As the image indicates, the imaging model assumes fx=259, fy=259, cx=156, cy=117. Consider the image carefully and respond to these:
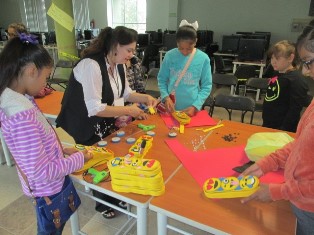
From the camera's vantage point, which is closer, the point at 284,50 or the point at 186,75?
the point at 284,50

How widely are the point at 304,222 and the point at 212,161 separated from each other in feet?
1.69

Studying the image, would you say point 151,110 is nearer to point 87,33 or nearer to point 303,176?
point 303,176

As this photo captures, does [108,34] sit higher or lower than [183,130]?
higher

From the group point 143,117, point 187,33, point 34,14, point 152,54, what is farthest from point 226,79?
point 34,14

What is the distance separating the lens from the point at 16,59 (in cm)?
98

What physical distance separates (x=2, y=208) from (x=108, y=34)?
1.68 meters

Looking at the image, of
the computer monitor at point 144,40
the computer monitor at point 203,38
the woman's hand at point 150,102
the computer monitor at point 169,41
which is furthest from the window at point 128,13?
the woman's hand at point 150,102

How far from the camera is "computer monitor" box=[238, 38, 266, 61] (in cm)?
523

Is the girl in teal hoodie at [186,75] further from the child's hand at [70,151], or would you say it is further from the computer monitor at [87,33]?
the computer monitor at [87,33]

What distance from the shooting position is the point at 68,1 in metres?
5.07

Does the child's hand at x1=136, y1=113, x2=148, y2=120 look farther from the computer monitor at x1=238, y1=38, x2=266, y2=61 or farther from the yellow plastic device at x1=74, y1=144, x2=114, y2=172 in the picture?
the computer monitor at x1=238, y1=38, x2=266, y2=61

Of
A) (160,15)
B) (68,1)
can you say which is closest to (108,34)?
(68,1)

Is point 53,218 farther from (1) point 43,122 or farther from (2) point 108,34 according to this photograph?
(2) point 108,34

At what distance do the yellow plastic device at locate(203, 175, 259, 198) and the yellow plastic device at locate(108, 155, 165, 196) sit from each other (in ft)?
0.68
